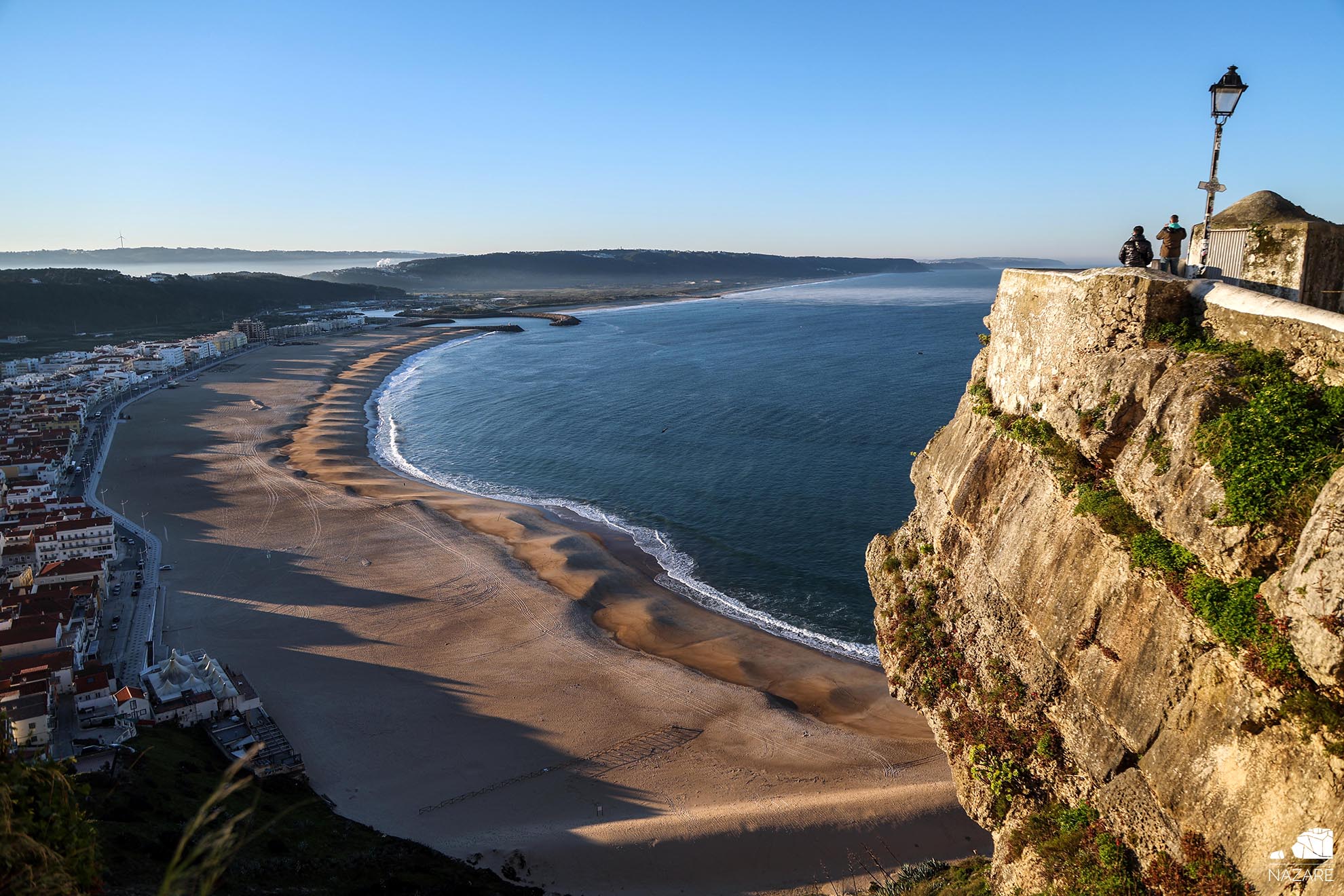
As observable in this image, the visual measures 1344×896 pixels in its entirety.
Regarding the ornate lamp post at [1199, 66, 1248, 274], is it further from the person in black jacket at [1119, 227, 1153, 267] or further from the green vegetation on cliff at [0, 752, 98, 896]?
the green vegetation on cliff at [0, 752, 98, 896]

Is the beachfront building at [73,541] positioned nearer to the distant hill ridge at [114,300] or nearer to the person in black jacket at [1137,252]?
the person in black jacket at [1137,252]

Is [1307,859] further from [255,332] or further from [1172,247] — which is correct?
[255,332]

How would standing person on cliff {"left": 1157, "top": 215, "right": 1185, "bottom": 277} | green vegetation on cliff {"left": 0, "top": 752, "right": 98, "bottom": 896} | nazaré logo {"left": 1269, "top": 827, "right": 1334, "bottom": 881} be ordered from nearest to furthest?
green vegetation on cliff {"left": 0, "top": 752, "right": 98, "bottom": 896} < nazaré logo {"left": 1269, "top": 827, "right": 1334, "bottom": 881} < standing person on cliff {"left": 1157, "top": 215, "right": 1185, "bottom": 277}

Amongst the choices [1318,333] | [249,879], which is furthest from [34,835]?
[1318,333]

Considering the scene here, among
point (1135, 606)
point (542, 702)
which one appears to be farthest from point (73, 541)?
point (1135, 606)

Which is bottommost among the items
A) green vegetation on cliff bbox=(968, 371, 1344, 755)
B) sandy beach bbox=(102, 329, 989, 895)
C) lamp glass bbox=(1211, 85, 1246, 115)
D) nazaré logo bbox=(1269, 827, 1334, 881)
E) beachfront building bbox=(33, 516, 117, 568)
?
sandy beach bbox=(102, 329, 989, 895)

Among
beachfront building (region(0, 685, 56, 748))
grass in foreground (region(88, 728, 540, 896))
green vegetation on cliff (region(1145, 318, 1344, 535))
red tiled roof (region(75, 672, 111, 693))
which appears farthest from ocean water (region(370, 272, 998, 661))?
beachfront building (region(0, 685, 56, 748))
